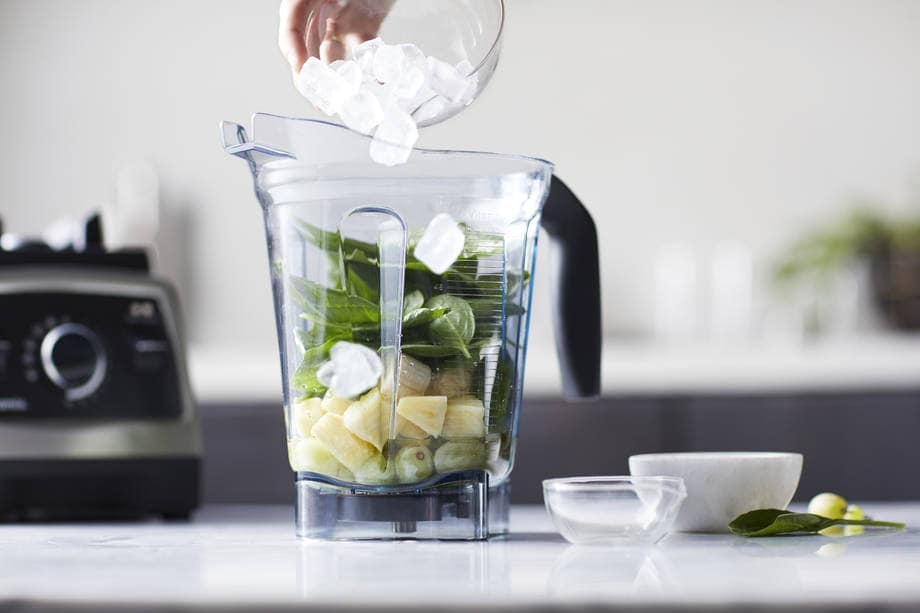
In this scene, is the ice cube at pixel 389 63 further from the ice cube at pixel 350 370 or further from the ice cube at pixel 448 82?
the ice cube at pixel 350 370

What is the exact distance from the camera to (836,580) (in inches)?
16.7

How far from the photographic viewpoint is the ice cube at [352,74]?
65cm

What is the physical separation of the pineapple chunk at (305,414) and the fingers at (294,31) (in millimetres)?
246

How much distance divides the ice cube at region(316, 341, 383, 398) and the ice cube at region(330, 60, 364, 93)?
0.48 feet

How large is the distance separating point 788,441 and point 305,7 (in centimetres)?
144

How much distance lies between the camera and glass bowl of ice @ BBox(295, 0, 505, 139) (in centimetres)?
64

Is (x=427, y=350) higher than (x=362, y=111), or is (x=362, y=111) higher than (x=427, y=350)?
(x=362, y=111)

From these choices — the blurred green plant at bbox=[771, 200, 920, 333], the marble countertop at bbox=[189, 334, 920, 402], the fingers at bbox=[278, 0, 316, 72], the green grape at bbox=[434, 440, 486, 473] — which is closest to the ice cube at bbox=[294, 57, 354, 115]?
the fingers at bbox=[278, 0, 316, 72]

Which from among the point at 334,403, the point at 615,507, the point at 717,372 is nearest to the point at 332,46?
the point at 334,403

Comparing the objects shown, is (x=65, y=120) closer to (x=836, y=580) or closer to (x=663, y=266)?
(x=663, y=266)

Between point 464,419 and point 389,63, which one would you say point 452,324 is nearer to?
point 464,419

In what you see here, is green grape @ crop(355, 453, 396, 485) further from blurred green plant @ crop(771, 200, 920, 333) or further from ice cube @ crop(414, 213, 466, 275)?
blurred green plant @ crop(771, 200, 920, 333)

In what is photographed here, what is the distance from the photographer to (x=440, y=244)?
0.64 metres

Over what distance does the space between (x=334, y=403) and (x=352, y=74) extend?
189 millimetres
